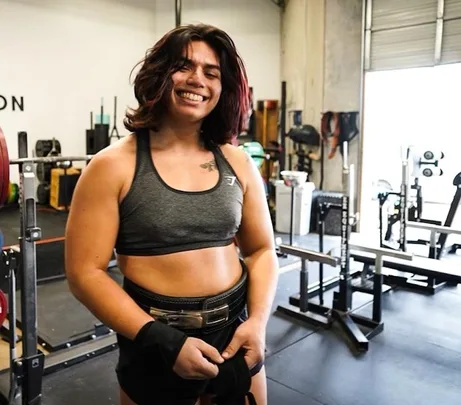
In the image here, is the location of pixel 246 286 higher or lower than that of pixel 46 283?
higher

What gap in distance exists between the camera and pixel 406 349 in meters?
3.16

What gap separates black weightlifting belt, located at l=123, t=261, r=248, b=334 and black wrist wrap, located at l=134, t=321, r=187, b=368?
61mm

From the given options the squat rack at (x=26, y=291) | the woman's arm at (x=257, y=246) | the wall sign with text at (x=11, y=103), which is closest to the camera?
the woman's arm at (x=257, y=246)

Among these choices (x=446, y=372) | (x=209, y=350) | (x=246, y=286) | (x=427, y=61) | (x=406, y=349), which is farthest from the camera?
(x=427, y=61)

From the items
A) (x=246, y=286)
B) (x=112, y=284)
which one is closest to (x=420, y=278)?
(x=246, y=286)

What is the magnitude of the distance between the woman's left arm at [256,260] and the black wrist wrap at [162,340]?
0.57ft

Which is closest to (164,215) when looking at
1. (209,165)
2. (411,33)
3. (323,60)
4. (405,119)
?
(209,165)

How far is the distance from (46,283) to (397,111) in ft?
17.9

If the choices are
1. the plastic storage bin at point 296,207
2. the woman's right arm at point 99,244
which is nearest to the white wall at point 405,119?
the plastic storage bin at point 296,207

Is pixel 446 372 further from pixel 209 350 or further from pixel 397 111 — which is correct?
pixel 397 111

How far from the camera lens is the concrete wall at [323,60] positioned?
666 cm

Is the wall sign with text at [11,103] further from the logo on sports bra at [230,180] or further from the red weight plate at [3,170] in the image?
the logo on sports bra at [230,180]

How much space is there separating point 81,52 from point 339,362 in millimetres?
6702

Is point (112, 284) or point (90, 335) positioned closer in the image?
point (112, 284)
